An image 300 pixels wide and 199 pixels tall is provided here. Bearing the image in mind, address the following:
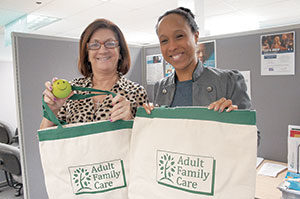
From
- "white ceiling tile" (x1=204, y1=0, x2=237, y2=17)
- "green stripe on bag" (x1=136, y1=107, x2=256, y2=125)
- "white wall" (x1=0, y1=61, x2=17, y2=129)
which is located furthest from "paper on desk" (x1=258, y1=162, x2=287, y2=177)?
"white wall" (x1=0, y1=61, x2=17, y2=129)

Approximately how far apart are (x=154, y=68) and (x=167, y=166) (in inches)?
44.4

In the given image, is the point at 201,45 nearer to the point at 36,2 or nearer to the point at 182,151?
the point at 182,151

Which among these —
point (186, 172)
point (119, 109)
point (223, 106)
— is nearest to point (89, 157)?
point (119, 109)

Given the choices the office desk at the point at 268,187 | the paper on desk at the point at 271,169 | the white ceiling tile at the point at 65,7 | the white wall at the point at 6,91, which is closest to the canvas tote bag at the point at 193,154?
the office desk at the point at 268,187

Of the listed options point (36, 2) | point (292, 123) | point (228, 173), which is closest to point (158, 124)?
point (228, 173)

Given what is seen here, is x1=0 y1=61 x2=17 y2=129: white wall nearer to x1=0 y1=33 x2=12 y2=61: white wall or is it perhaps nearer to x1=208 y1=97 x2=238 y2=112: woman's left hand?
x1=0 y1=33 x2=12 y2=61: white wall

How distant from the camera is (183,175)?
633 mm

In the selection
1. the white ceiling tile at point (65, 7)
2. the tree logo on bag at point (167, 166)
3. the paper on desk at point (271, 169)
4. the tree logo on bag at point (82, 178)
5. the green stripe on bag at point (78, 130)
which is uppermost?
the white ceiling tile at point (65, 7)

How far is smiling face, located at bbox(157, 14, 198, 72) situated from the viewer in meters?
0.88

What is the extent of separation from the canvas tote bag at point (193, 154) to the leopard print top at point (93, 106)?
178 mm

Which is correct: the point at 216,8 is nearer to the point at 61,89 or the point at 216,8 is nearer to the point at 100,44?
the point at 100,44

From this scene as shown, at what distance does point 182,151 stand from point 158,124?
0.35ft

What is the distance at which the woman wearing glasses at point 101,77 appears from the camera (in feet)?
2.81

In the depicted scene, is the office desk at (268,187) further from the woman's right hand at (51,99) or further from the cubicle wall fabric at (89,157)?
the woman's right hand at (51,99)
